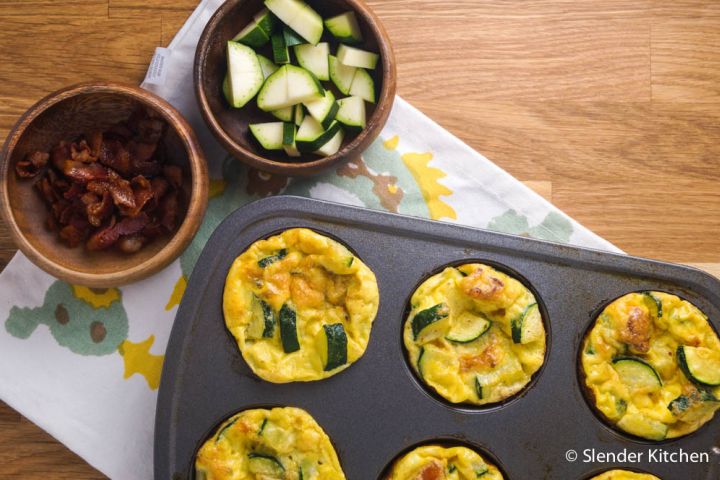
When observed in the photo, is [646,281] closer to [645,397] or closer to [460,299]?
[645,397]

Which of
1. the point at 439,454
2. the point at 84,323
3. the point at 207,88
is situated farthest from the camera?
the point at 84,323

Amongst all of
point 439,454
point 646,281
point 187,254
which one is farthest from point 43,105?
point 646,281

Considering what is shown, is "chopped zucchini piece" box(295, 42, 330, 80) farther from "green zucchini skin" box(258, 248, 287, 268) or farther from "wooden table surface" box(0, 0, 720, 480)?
"green zucchini skin" box(258, 248, 287, 268)

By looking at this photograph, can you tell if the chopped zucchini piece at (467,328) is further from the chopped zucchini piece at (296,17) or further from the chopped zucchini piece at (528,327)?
the chopped zucchini piece at (296,17)

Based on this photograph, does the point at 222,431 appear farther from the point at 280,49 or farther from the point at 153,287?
the point at 280,49

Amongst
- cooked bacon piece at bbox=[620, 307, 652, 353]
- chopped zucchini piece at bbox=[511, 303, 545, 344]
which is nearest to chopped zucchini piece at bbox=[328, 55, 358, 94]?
chopped zucchini piece at bbox=[511, 303, 545, 344]

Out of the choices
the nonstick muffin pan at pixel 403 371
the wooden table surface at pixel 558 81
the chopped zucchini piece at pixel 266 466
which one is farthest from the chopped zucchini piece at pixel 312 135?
the chopped zucchini piece at pixel 266 466

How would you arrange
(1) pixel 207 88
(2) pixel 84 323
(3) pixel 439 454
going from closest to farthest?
(3) pixel 439 454
(1) pixel 207 88
(2) pixel 84 323
